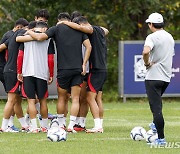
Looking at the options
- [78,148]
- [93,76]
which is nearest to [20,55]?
[93,76]

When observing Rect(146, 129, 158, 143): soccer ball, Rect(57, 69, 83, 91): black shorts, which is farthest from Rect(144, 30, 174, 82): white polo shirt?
Rect(57, 69, 83, 91): black shorts

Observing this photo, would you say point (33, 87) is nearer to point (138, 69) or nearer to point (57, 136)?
point (57, 136)

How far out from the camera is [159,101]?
13.3 m

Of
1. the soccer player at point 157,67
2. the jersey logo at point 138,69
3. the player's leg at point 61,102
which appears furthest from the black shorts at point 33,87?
the jersey logo at point 138,69

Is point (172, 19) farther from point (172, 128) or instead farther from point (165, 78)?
point (165, 78)

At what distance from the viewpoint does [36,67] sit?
15.4 metres

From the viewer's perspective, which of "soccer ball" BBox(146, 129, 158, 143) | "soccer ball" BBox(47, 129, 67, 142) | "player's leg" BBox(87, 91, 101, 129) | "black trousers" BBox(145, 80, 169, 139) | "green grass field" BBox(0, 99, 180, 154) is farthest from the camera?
"player's leg" BBox(87, 91, 101, 129)

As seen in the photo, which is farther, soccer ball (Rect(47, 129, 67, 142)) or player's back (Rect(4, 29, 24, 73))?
player's back (Rect(4, 29, 24, 73))

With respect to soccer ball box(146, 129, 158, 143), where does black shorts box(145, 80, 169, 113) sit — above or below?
above

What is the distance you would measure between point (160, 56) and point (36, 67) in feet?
9.41

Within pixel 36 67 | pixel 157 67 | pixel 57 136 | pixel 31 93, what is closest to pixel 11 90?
pixel 31 93

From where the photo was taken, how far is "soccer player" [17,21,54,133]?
1536cm

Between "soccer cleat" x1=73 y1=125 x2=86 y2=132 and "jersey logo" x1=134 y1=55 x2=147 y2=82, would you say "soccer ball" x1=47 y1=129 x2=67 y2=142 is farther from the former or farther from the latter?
"jersey logo" x1=134 y1=55 x2=147 y2=82

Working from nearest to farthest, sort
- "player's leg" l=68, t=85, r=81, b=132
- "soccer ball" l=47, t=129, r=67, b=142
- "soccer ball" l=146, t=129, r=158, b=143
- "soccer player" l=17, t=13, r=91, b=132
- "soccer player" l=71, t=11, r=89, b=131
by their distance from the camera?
Result: "soccer ball" l=146, t=129, r=158, b=143
"soccer ball" l=47, t=129, r=67, b=142
"soccer player" l=17, t=13, r=91, b=132
"player's leg" l=68, t=85, r=81, b=132
"soccer player" l=71, t=11, r=89, b=131
